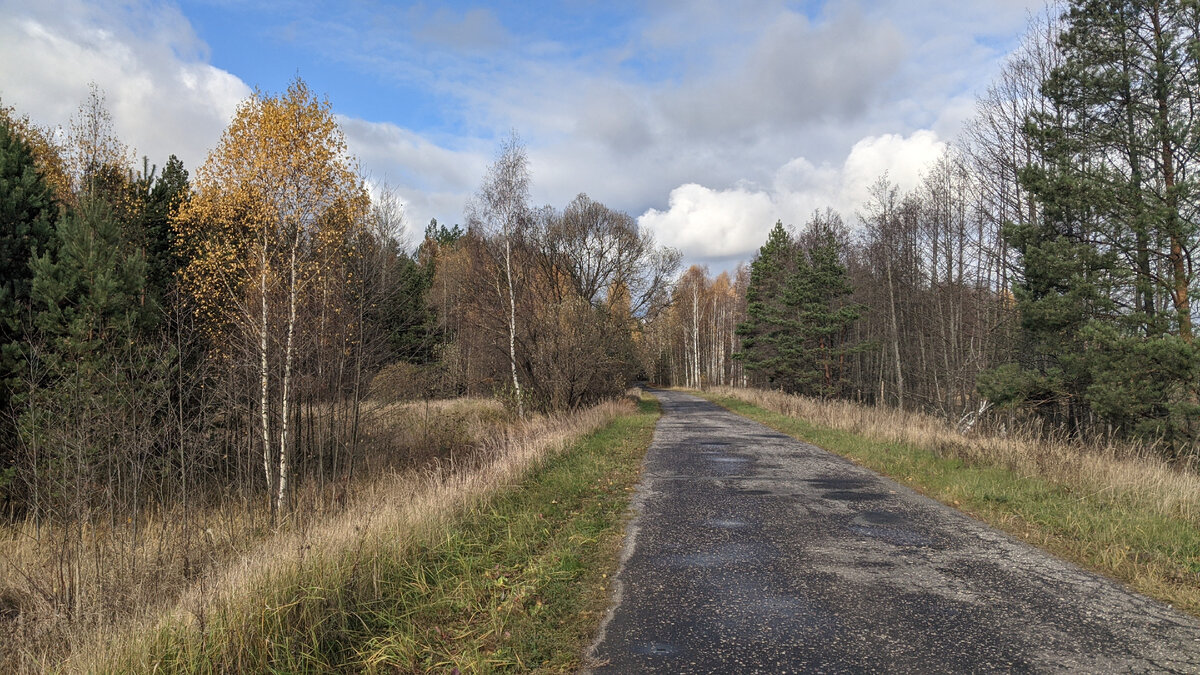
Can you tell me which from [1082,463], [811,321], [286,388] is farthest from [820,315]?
[286,388]

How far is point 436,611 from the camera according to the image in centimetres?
439

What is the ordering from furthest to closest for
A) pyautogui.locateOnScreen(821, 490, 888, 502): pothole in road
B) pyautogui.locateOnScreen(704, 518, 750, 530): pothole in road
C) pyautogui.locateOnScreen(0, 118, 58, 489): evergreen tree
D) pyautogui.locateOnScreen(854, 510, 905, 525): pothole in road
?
pyautogui.locateOnScreen(0, 118, 58, 489): evergreen tree → pyautogui.locateOnScreen(821, 490, 888, 502): pothole in road → pyautogui.locateOnScreen(854, 510, 905, 525): pothole in road → pyautogui.locateOnScreen(704, 518, 750, 530): pothole in road

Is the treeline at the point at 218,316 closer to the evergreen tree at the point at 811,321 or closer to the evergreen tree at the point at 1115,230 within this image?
the evergreen tree at the point at 1115,230

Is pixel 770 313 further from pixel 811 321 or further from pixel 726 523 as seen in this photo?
pixel 726 523

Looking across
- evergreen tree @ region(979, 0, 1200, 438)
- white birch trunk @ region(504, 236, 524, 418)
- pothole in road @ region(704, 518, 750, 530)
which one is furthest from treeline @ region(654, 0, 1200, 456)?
white birch trunk @ region(504, 236, 524, 418)

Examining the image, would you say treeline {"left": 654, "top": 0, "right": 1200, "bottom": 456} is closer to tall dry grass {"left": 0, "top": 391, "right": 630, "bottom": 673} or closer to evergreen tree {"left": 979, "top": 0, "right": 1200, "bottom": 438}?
evergreen tree {"left": 979, "top": 0, "right": 1200, "bottom": 438}

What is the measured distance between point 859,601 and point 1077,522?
3.68 m

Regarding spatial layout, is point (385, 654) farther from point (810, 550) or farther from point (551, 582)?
point (810, 550)

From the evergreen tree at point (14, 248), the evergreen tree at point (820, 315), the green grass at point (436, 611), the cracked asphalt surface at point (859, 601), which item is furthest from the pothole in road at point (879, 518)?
the evergreen tree at point (820, 315)

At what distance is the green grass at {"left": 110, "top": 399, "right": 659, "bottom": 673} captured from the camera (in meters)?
3.51

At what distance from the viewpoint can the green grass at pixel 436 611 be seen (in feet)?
11.5

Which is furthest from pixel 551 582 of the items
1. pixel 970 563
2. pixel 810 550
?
pixel 970 563

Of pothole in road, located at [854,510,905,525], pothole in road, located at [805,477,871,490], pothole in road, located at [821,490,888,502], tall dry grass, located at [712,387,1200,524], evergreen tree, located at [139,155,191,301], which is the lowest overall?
pothole in road, located at [805,477,871,490]

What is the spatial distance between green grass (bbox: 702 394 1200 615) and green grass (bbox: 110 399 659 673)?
4.42 metres
